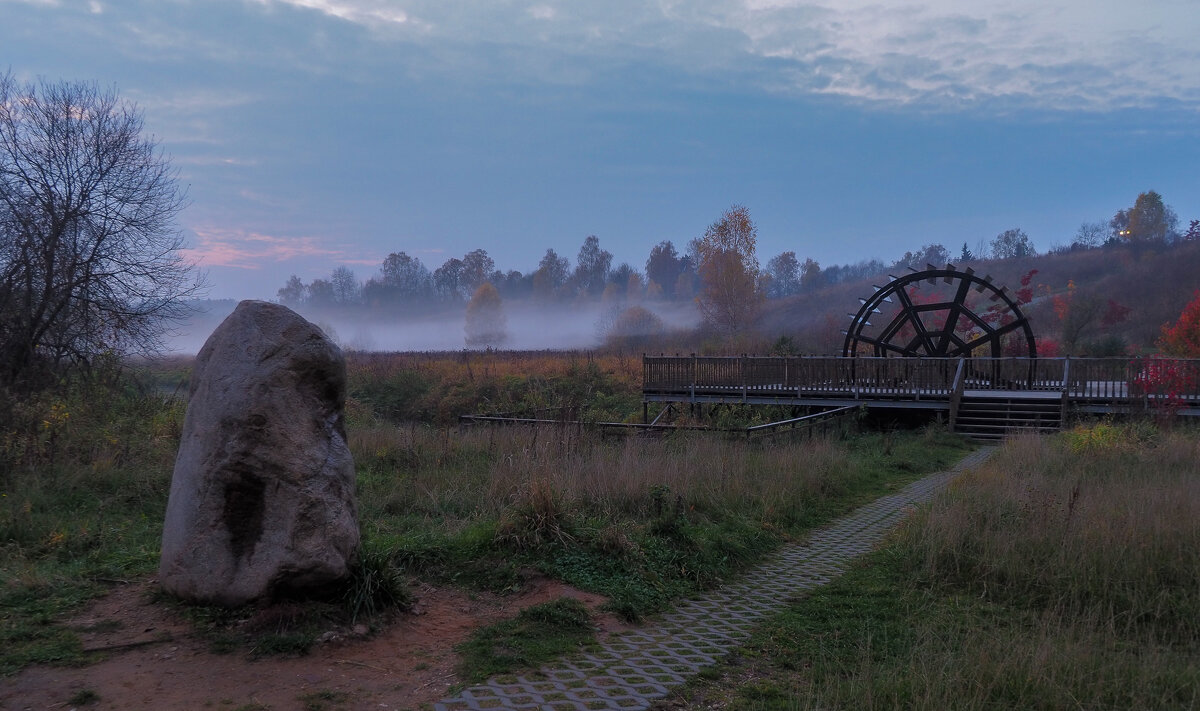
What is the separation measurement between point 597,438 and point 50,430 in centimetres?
830

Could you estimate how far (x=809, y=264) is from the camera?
154625 millimetres

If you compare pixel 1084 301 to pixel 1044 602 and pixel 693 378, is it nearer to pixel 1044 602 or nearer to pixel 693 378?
pixel 693 378

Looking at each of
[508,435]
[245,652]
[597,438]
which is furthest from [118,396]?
[245,652]

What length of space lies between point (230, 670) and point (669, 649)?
2879 mm

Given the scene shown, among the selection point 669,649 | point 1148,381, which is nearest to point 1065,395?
point 1148,381

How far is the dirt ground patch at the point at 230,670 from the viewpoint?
464 cm

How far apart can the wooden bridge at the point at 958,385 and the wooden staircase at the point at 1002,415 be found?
0.09 ft

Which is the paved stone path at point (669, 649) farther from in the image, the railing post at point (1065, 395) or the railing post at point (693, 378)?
the railing post at point (693, 378)

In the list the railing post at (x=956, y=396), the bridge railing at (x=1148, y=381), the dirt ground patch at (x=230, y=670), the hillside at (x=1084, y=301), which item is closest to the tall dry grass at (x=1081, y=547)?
the dirt ground patch at (x=230, y=670)

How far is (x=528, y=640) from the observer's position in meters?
5.91

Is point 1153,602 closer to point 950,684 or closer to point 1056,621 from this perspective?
point 1056,621

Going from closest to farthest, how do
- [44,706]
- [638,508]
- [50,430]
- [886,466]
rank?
[44,706] → [638,508] → [50,430] → [886,466]

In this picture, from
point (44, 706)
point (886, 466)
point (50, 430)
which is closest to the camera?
point (44, 706)

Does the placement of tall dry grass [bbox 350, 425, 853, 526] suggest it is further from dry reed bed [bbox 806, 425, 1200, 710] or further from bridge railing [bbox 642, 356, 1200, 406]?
bridge railing [bbox 642, 356, 1200, 406]
